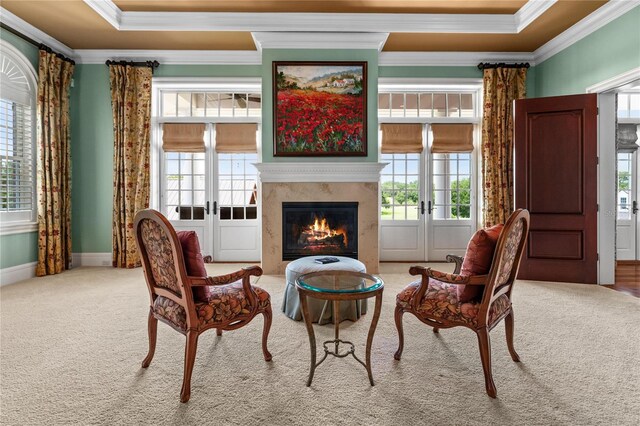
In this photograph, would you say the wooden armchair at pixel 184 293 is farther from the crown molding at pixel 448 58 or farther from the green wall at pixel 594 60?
the green wall at pixel 594 60

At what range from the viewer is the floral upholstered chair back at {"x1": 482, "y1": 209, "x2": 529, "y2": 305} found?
195cm

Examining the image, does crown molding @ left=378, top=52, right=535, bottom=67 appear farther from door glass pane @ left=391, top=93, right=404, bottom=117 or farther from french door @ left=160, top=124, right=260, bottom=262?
french door @ left=160, top=124, right=260, bottom=262

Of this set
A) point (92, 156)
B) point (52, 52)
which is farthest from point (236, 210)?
point (52, 52)

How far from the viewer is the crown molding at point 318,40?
15.6 ft

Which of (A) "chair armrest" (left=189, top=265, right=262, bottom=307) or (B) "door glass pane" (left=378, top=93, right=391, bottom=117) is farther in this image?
(B) "door glass pane" (left=378, top=93, right=391, bottom=117)

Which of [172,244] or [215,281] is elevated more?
[172,244]

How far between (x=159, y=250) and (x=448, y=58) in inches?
211

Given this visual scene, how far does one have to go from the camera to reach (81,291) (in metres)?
4.09

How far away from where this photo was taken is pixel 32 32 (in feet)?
15.3

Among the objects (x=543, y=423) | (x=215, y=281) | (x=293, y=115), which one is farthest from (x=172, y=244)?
(x=293, y=115)

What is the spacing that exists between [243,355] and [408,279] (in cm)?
284

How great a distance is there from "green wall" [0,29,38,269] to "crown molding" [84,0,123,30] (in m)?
1.28

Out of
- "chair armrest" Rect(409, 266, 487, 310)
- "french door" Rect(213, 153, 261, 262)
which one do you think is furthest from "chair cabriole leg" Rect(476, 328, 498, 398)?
"french door" Rect(213, 153, 261, 262)

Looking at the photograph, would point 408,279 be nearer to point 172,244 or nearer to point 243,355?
point 243,355
